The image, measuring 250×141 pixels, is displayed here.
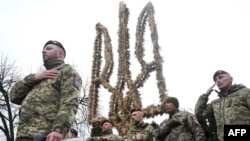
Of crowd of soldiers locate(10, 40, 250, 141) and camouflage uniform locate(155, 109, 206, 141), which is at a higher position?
crowd of soldiers locate(10, 40, 250, 141)

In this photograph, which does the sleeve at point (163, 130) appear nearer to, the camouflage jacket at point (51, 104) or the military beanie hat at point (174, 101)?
the military beanie hat at point (174, 101)

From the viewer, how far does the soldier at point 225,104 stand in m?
4.51

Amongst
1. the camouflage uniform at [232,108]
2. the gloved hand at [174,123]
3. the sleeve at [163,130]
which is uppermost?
the camouflage uniform at [232,108]

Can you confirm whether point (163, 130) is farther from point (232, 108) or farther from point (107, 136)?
point (107, 136)

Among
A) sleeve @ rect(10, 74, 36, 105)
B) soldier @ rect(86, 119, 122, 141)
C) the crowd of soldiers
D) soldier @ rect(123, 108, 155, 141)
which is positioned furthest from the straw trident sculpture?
sleeve @ rect(10, 74, 36, 105)

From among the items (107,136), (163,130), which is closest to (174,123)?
(163,130)

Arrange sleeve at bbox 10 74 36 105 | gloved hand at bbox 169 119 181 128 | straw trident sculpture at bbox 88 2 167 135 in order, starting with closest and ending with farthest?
sleeve at bbox 10 74 36 105
gloved hand at bbox 169 119 181 128
straw trident sculpture at bbox 88 2 167 135

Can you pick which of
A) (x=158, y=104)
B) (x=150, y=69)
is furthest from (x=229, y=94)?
(x=150, y=69)

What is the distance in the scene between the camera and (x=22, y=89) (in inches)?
131

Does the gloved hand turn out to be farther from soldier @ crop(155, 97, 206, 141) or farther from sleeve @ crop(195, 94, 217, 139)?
sleeve @ crop(195, 94, 217, 139)

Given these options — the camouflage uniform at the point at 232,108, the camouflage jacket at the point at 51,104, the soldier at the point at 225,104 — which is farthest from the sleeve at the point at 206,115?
the camouflage jacket at the point at 51,104

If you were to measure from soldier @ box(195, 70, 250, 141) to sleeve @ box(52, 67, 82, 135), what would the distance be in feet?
7.31

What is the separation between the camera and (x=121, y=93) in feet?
30.7

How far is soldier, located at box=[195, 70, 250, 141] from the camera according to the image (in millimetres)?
4512
